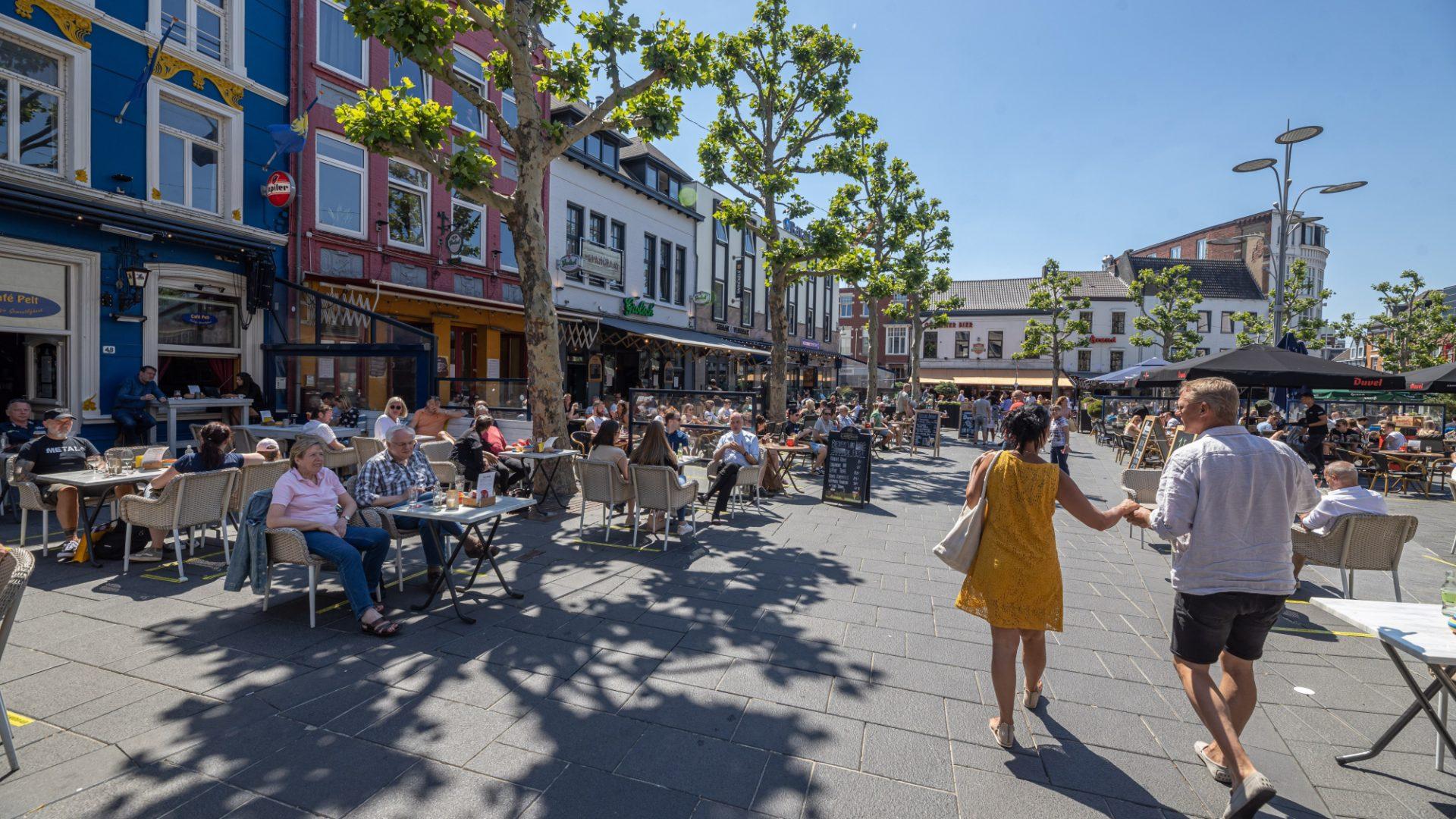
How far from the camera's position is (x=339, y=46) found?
1253 cm

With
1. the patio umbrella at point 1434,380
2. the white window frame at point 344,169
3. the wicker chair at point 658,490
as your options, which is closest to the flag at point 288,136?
the white window frame at point 344,169

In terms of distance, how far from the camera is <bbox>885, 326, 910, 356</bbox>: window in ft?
160

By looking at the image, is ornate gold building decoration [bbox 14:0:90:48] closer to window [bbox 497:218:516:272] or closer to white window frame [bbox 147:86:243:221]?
white window frame [bbox 147:86:243:221]

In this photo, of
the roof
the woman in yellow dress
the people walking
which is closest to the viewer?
the people walking

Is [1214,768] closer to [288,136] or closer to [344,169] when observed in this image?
[288,136]

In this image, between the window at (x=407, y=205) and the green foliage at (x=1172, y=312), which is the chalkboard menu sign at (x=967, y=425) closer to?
the window at (x=407, y=205)

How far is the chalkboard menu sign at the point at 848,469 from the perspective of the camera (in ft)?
31.2

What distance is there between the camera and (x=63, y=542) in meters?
6.16

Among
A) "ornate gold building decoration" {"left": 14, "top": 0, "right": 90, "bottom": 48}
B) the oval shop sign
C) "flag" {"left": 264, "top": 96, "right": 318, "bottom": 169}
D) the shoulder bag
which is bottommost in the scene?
the shoulder bag

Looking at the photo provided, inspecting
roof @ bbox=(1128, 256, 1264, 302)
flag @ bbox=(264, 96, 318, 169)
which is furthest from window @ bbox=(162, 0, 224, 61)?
roof @ bbox=(1128, 256, 1264, 302)

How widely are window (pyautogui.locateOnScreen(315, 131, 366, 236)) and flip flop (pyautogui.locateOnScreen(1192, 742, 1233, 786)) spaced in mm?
13941

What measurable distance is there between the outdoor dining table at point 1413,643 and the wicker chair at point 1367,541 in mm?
2272

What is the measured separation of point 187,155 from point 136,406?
13.0 feet

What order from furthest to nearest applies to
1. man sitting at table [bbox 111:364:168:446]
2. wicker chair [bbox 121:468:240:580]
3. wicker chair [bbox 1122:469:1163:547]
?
man sitting at table [bbox 111:364:168:446] < wicker chair [bbox 1122:469:1163:547] < wicker chair [bbox 121:468:240:580]
